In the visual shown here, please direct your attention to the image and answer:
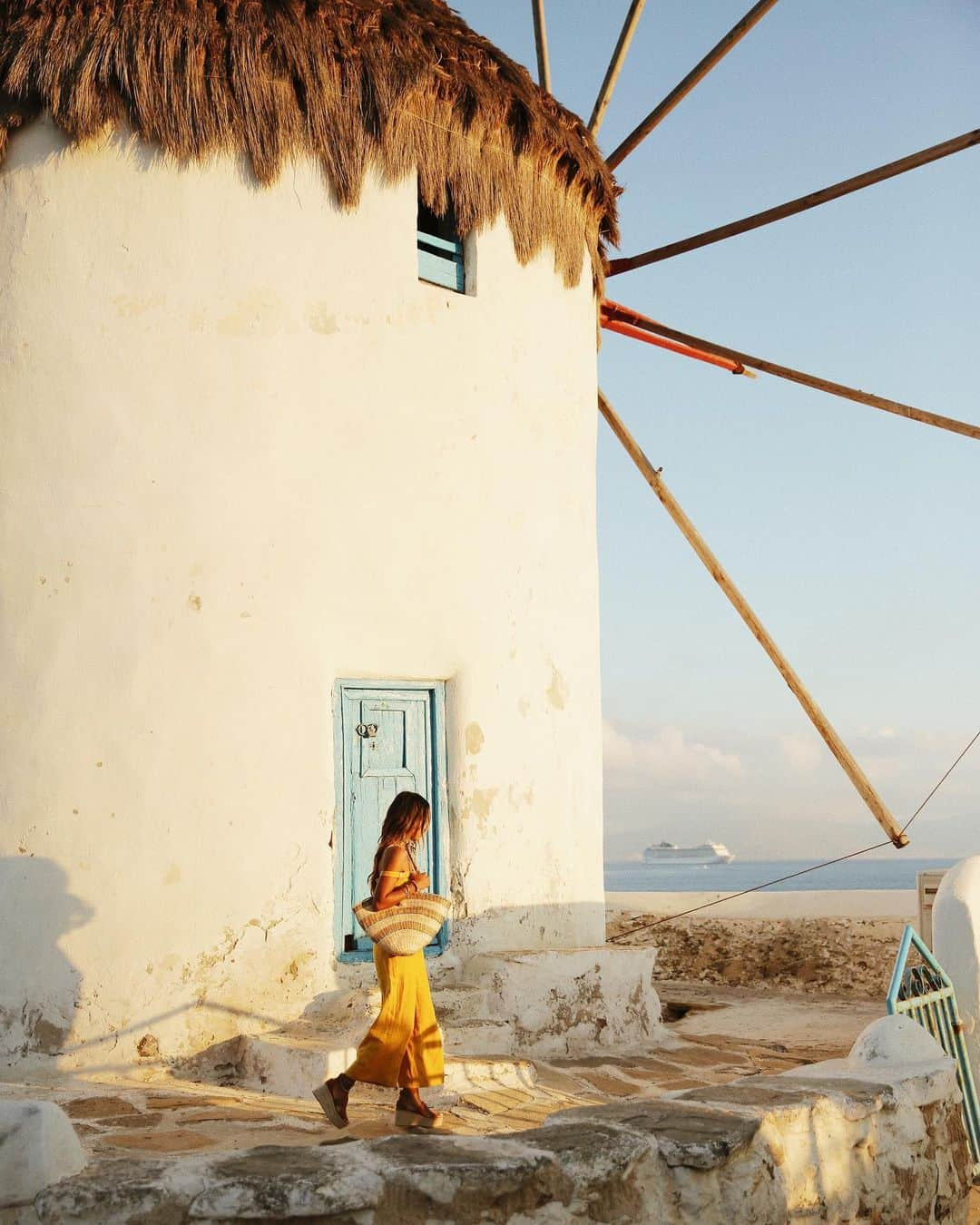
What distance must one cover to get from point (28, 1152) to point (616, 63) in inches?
323

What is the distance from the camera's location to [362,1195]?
9.22ft

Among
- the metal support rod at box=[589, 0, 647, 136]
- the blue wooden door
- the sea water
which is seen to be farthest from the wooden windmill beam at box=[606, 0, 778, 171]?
the sea water

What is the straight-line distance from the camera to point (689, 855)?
8812 cm

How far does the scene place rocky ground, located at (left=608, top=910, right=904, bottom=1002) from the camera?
9.38 metres

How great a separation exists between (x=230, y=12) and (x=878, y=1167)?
570 centimetres

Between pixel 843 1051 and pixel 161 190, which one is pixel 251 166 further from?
pixel 843 1051

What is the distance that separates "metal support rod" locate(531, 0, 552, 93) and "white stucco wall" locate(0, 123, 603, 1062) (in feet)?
8.70

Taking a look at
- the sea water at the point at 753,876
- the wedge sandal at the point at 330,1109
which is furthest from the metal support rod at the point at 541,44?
the sea water at the point at 753,876

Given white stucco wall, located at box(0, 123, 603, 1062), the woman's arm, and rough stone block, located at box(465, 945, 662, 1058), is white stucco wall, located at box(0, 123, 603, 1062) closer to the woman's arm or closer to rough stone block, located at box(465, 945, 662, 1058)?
rough stone block, located at box(465, 945, 662, 1058)

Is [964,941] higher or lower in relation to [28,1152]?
higher

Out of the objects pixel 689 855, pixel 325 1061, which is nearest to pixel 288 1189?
pixel 325 1061

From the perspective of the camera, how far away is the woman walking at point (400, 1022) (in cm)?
453

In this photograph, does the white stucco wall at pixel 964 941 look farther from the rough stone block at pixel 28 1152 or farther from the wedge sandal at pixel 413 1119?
the rough stone block at pixel 28 1152

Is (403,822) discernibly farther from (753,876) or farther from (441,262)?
(753,876)
